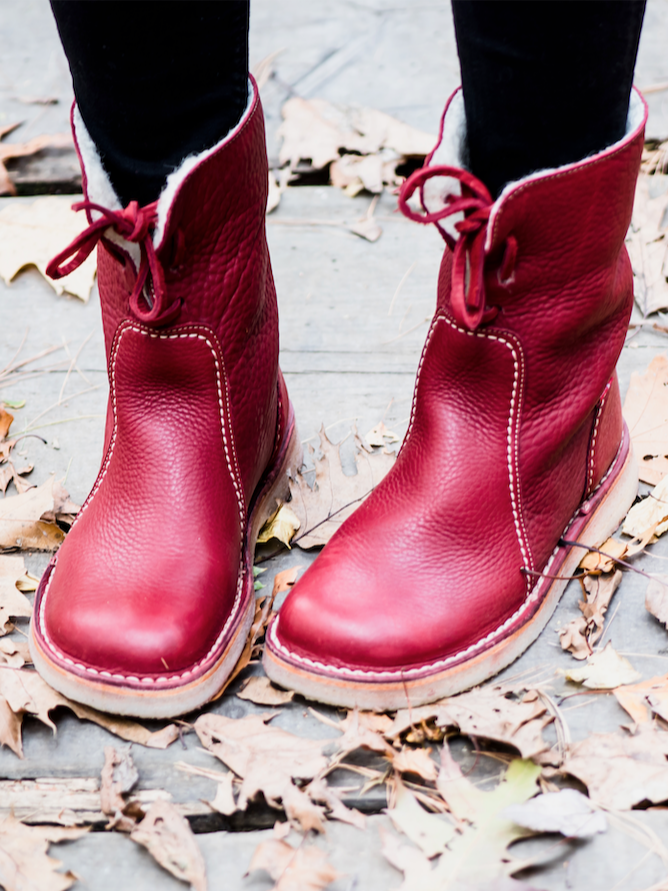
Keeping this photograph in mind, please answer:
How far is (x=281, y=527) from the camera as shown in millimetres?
1296

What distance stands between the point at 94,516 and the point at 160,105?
526 mm

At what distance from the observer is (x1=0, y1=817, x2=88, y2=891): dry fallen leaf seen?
0.89 meters

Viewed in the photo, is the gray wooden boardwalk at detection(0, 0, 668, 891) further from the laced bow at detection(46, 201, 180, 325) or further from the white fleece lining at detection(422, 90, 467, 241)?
the white fleece lining at detection(422, 90, 467, 241)

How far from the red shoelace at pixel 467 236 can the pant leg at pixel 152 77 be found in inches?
10.2

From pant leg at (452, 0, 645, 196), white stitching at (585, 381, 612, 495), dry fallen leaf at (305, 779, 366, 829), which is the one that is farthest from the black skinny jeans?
dry fallen leaf at (305, 779, 366, 829)

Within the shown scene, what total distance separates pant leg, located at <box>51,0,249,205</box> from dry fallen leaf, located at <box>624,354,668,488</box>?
33.8 inches

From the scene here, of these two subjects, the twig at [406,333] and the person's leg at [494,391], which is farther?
the twig at [406,333]

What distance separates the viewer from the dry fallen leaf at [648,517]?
1258 mm

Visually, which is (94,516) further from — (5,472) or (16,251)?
(16,251)

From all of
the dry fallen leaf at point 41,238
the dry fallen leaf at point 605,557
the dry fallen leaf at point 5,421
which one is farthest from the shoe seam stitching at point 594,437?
the dry fallen leaf at point 41,238

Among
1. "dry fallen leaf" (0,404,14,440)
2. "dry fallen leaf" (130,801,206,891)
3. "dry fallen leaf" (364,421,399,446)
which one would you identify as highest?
"dry fallen leaf" (0,404,14,440)

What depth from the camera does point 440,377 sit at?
106cm

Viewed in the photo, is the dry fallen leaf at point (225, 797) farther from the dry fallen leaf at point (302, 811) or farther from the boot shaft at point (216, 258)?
the boot shaft at point (216, 258)

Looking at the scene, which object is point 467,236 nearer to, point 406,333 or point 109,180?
point 109,180
